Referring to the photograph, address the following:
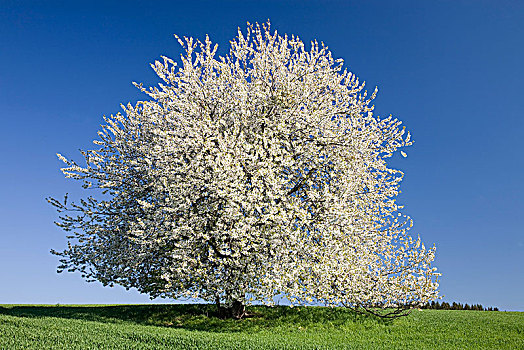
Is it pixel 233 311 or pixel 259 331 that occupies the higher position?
pixel 233 311

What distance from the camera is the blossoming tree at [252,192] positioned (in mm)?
15117

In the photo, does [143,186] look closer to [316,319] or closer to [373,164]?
[316,319]

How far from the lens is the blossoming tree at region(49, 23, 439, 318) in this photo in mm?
15117

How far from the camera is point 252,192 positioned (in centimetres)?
1473

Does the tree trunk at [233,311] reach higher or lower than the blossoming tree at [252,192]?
lower

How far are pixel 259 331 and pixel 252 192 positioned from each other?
581 cm

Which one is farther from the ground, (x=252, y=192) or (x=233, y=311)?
(x=252, y=192)

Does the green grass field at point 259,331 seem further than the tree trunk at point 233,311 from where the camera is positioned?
No

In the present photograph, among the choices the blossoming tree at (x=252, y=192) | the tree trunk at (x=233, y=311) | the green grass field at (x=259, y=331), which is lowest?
the green grass field at (x=259, y=331)

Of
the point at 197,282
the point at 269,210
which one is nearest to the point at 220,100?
the point at 269,210

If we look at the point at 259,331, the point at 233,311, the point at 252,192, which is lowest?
the point at 259,331

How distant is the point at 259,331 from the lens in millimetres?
15805

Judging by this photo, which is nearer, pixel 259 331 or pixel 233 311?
pixel 259 331

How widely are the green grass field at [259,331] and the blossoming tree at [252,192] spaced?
1.23 m
